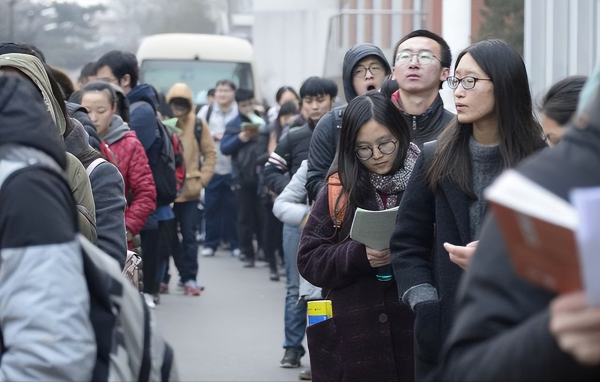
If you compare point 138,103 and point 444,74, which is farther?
point 138,103

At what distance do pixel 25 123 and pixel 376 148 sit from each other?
258cm

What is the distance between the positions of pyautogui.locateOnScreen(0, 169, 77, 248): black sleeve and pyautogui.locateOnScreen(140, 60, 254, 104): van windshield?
1721 cm

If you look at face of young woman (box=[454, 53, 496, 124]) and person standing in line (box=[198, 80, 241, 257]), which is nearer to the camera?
face of young woman (box=[454, 53, 496, 124])

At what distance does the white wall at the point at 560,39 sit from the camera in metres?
14.9

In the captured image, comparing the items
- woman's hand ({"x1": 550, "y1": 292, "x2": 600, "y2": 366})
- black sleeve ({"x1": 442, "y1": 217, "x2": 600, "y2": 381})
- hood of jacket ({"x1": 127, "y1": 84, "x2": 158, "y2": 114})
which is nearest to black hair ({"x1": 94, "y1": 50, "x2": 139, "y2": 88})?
hood of jacket ({"x1": 127, "y1": 84, "x2": 158, "y2": 114})

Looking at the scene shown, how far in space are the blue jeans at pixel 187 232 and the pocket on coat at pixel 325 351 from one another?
7064mm

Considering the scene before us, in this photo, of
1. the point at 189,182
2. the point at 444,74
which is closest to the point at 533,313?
the point at 444,74

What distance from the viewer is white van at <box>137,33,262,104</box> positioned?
797 inches

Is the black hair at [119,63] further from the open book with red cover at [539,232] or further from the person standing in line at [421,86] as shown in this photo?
the open book with red cover at [539,232]

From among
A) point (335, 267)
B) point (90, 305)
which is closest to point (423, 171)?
point (335, 267)

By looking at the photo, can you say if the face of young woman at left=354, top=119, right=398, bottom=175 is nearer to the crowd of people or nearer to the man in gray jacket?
the crowd of people

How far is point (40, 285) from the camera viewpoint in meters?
2.60

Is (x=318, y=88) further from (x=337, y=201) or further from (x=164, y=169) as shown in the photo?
(x=337, y=201)

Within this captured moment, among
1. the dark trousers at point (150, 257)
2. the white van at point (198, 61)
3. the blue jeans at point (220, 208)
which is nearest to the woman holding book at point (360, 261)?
the dark trousers at point (150, 257)
